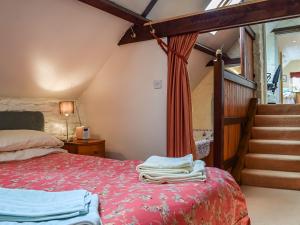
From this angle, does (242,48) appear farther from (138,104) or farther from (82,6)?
(82,6)

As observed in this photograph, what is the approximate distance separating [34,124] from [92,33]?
1.36 meters

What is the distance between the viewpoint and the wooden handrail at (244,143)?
3.92 metres

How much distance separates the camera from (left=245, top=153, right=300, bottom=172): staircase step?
387cm

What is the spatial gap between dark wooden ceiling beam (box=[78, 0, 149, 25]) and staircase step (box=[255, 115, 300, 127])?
2.65m

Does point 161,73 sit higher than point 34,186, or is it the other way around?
point 161,73

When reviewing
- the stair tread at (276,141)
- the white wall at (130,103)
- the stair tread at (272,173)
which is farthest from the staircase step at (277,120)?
the white wall at (130,103)

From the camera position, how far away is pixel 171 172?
176cm

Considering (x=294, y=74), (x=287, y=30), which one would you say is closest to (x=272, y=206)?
(x=287, y=30)

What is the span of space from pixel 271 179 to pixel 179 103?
1648 millimetres

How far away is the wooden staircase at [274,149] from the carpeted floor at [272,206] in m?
0.16

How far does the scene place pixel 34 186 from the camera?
169 cm

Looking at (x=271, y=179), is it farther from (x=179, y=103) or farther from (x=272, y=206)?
(x=179, y=103)

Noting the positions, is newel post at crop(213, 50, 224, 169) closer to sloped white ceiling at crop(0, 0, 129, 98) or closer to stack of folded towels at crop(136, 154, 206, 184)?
sloped white ceiling at crop(0, 0, 129, 98)

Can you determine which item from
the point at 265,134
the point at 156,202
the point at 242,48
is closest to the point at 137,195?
the point at 156,202
